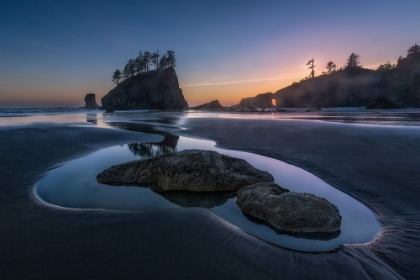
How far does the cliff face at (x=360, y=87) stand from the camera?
2482 inches

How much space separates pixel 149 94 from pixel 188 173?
82632mm

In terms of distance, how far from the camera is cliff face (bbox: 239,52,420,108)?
2482 inches

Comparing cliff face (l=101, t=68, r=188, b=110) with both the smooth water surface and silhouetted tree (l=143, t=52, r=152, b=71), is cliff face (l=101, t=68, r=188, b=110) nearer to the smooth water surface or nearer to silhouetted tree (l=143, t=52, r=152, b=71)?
silhouetted tree (l=143, t=52, r=152, b=71)

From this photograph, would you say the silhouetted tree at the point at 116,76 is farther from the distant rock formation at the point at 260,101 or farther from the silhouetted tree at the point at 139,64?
the distant rock formation at the point at 260,101

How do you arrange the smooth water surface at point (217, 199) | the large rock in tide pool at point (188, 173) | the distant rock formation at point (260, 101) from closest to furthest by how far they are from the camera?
the smooth water surface at point (217, 199), the large rock in tide pool at point (188, 173), the distant rock formation at point (260, 101)

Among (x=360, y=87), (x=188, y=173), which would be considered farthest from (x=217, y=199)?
(x=360, y=87)

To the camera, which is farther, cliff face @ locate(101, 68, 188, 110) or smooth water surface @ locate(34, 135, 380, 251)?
cliff face @ locate(101, 68, 188, 110)

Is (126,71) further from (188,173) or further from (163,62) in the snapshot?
(188,173)

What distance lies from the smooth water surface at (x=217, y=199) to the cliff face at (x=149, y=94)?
7774cm

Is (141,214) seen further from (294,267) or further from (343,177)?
(343,177)

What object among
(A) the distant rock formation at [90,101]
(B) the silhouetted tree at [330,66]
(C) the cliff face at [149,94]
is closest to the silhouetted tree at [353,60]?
(B) the silhouetted tree at [330,66]

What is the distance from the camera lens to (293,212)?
11.2 feet

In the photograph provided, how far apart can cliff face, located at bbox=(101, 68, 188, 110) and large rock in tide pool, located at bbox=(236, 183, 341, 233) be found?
80.3m

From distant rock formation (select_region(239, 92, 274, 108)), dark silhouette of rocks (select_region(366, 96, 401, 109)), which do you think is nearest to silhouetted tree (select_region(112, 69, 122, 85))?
distant rock formation (select_region(239, 92, 274, 108))
